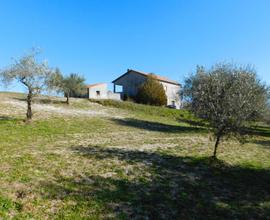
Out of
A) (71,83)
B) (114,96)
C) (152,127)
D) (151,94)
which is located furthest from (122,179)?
(114,96)

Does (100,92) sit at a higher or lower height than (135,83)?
lower

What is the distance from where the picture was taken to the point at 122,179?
1430cm

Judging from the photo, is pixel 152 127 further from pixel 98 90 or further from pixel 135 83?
pixel 135 83

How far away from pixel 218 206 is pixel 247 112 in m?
8.19

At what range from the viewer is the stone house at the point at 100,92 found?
72.3 metres

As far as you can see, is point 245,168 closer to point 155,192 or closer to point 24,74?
point 155,192

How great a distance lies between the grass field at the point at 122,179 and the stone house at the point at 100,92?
47.1 meters

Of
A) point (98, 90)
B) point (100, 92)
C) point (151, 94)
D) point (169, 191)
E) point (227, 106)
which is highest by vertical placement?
point (98, 90)

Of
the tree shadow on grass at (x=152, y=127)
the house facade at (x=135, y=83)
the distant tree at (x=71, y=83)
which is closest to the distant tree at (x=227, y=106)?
the tree shadow on grass at (x=152, y=127)

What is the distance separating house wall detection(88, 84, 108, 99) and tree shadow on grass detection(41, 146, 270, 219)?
54664 mm

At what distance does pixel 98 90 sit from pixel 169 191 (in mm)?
62709

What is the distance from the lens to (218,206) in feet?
40.2

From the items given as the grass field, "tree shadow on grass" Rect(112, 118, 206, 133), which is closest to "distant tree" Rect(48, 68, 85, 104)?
"tree shadow on grass" Rect(112, 118, 206, 133)

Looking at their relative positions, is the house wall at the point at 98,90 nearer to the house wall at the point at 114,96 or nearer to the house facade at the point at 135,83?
the house wall at the point at 114,96
